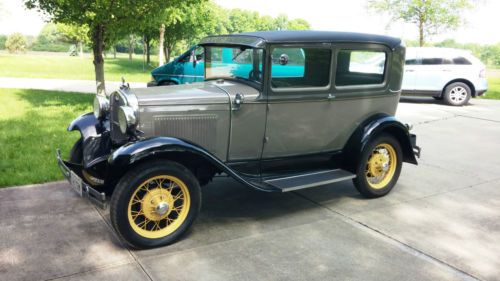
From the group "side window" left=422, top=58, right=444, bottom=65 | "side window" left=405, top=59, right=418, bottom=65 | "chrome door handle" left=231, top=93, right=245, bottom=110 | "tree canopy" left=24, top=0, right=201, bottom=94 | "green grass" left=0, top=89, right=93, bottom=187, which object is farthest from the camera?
"side window" left=405, top=59, right=418, bottom=65

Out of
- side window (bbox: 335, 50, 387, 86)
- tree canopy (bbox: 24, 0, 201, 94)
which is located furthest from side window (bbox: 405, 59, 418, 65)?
side window (bbox: 335, 50, 387, 86)

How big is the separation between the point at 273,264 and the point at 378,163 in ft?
6.99

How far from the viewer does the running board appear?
13.5ft

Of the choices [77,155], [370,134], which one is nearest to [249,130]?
[370,134]

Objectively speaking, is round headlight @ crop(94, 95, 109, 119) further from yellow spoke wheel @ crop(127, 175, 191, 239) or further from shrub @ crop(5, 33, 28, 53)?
shrub @ crop(5, 33, 28, 53)

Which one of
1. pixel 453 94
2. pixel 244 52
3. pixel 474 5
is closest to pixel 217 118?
pixel 244 52

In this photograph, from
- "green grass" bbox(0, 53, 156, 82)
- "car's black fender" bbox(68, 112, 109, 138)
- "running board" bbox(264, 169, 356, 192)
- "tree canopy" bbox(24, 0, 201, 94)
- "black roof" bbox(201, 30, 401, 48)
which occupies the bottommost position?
"green grass" bbox(0, 53, 156, 82)

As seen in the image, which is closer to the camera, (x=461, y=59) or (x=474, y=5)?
(x=461, y=59)

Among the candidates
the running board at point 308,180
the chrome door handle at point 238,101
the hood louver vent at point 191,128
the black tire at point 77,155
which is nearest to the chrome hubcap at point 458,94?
the running board at point 308,180

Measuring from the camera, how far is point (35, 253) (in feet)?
11.1

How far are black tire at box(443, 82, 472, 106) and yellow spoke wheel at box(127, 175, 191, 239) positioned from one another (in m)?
11.1

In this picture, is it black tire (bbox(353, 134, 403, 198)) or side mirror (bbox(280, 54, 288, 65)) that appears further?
black tire (bbox(353, 134, 403, 198))

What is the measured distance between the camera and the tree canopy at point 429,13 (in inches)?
831

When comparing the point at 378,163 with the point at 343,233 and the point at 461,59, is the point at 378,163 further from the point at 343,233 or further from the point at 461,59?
the point at 461,59
